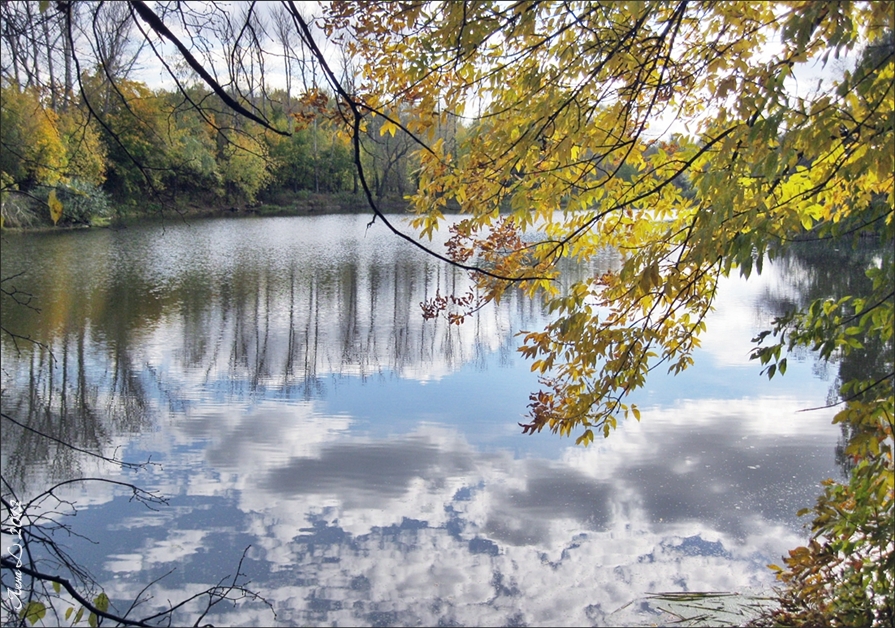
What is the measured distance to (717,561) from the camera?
19.9 ft

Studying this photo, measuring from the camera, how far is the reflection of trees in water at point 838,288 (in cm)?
1058

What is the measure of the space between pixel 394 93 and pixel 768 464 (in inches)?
236

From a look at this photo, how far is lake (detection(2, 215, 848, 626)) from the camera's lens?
5691 millimetres

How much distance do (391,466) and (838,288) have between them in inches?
573

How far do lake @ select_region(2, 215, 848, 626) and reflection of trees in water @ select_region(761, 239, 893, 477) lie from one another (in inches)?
10.0

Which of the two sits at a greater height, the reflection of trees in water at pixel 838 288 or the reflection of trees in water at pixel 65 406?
the reflection of trees in water at pixel 838 288

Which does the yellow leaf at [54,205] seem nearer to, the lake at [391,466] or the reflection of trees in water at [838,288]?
the lake at [391,466]

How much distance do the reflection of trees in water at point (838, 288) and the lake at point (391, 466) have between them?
25 cm

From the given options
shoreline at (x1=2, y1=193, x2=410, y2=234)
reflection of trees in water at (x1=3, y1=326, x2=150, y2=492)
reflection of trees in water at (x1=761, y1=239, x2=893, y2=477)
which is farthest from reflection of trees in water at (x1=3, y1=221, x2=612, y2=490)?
shoreline at (x1=2, y1=193, x2=410, y2=234)

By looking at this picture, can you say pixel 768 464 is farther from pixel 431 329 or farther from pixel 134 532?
pixel 431 329

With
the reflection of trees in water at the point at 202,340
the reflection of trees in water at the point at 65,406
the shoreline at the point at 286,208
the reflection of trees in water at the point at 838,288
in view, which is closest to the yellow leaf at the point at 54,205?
the reflection of trees in water at the point at 65,406

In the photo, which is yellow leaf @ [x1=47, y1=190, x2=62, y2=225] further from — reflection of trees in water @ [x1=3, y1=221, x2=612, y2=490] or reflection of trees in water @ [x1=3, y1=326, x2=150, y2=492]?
reflection of trees in water @ [x1=3, y1=221, x2=612, y2=490]

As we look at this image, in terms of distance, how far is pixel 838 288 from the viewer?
1825cm

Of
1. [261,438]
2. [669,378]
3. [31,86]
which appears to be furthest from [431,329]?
[31,86]
